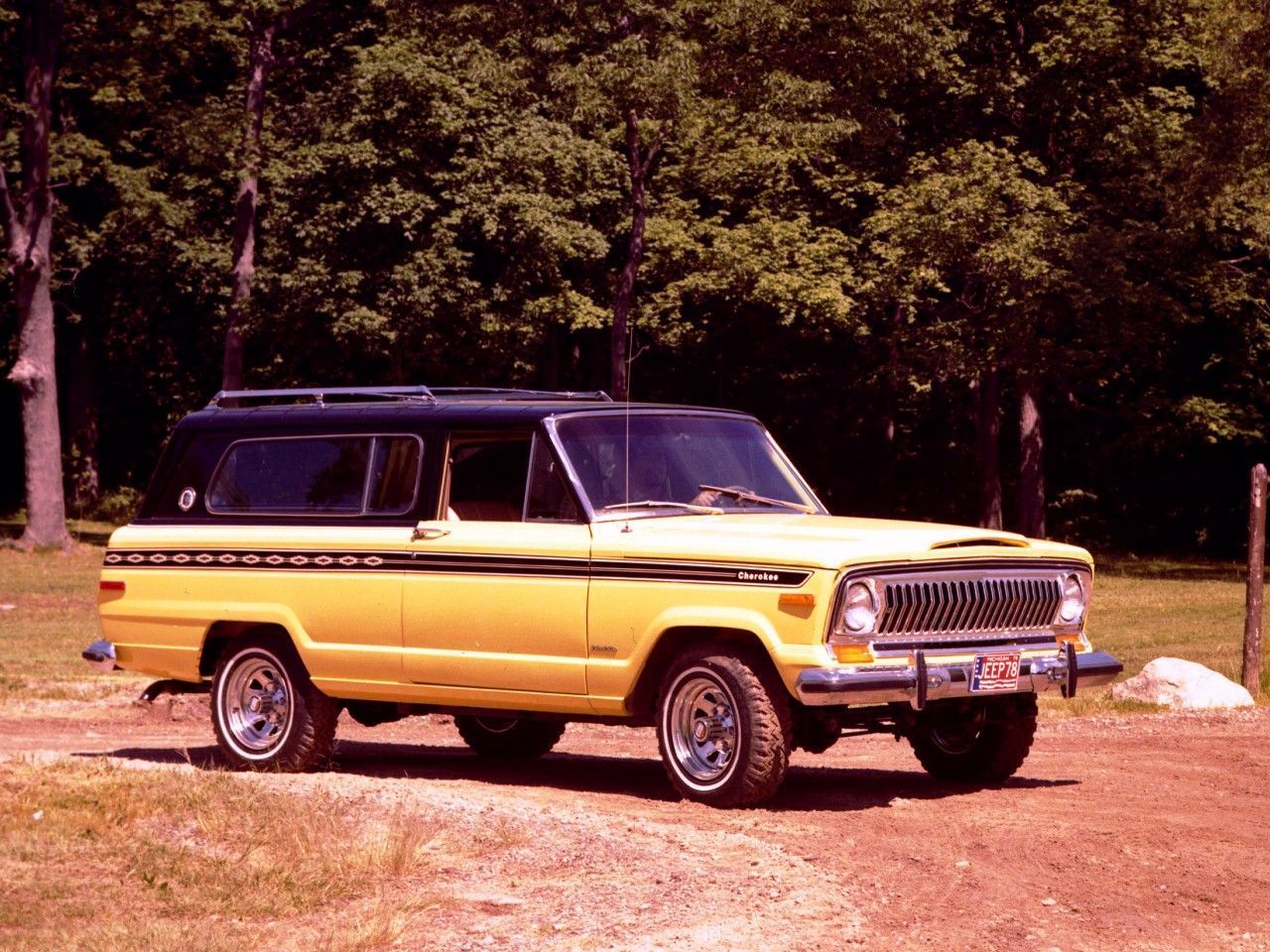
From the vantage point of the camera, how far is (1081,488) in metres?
53.8

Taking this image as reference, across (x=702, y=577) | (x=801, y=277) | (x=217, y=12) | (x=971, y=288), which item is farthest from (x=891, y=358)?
(x=702, y=577)

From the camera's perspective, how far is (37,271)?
131 feet

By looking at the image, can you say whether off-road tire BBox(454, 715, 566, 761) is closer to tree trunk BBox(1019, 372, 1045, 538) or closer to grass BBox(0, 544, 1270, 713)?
grass BBox(0, 544, 1270, 713)

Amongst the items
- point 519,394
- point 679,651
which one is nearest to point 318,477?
point 519,394

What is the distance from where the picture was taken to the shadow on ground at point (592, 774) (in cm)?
1136

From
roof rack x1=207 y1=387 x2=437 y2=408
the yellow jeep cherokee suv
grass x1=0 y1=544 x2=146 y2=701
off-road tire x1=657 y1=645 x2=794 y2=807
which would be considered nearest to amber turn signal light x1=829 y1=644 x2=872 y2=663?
the yellow jeep cherokee suv

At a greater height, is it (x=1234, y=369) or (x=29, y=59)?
(x=29, y=59)

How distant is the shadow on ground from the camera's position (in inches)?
447

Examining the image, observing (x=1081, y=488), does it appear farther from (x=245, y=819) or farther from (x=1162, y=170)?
(x=245, y=819)

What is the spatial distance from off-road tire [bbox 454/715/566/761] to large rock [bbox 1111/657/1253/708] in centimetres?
545

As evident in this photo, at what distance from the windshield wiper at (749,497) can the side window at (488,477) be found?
0.98 meters

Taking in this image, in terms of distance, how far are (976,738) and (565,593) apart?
2.57 m

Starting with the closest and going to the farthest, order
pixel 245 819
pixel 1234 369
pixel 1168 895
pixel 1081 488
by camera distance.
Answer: pixel 1168 895
pixel 245 819
pixel 1234 369
pixel 1081 488

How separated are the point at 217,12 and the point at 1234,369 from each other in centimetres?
2226
